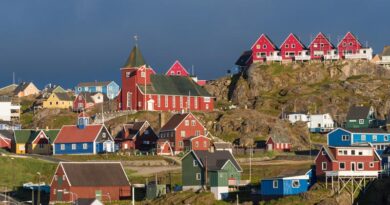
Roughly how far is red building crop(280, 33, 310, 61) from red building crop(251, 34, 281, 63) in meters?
1.06

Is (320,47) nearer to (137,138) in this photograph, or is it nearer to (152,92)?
(152,92)

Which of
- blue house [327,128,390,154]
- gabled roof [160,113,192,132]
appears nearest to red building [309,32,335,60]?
gabled roof [160,113,192,132]

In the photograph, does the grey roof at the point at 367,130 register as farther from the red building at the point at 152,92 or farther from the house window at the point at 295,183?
the red building at the point at 152,92

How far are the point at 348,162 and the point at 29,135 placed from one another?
43129mm

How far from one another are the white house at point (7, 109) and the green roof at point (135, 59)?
23413 millimetres

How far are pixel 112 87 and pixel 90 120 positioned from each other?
42.6 metres

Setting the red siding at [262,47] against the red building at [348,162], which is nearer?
the red building at [348,162]

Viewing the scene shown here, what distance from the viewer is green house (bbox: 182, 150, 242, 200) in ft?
269

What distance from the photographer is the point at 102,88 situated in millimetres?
162750

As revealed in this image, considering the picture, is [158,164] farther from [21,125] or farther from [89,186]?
[21,125]

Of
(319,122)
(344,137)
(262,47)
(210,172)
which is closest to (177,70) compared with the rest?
(262,47)

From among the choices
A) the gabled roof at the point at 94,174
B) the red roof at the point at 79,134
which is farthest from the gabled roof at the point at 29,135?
the gabled roof at the point at 94,174

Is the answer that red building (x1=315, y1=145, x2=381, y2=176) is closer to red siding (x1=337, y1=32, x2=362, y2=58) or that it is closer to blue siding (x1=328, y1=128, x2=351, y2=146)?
blue siding (x1=328, y1=128, x2=351, y2=146)

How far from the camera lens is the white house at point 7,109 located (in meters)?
139
